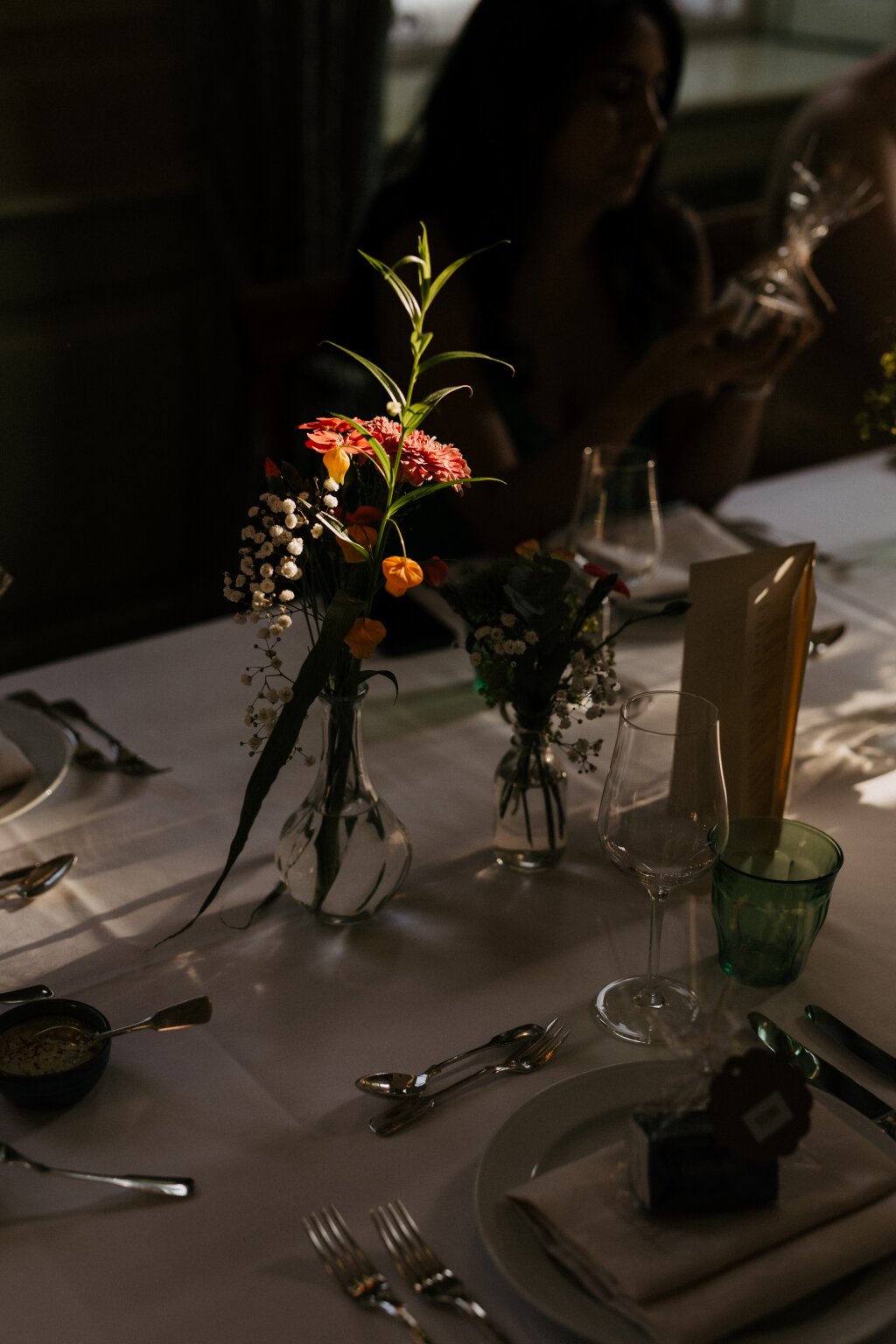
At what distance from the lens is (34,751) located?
1352 mm

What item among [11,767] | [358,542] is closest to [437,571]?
[358,542]

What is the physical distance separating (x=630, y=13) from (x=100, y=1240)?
176 centimetres

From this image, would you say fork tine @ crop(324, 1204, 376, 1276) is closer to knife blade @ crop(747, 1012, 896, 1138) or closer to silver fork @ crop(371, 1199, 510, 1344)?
silver fork @ crop(371, 1199, 510, 1344)

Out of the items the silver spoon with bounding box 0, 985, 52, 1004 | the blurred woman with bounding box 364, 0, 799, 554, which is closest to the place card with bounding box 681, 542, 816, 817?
the silver spoon with bounding box 0, 985, 52, 1004

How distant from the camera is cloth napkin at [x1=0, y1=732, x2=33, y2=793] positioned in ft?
4.19

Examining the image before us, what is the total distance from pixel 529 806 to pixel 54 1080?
1.54ft

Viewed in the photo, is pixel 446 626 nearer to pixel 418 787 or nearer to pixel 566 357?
pixel 418 787

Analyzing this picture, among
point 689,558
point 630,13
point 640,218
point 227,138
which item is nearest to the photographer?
point 689,558

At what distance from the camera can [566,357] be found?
225cm

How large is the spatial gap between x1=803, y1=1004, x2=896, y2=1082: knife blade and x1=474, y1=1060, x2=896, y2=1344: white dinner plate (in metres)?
0.09

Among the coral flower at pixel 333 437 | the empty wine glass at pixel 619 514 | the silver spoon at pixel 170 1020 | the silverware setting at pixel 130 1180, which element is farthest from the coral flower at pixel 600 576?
the silverware setting at pixel 130 1180

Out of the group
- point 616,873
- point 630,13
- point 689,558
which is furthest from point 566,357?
point 616,873

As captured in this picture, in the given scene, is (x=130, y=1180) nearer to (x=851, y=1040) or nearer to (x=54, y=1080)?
(x=54, y=1080)

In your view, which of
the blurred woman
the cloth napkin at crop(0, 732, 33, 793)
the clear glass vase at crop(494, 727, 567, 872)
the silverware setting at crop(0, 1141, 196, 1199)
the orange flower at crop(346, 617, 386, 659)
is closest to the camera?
the silverware setting at crop(0, 1141, 196, 1199)
